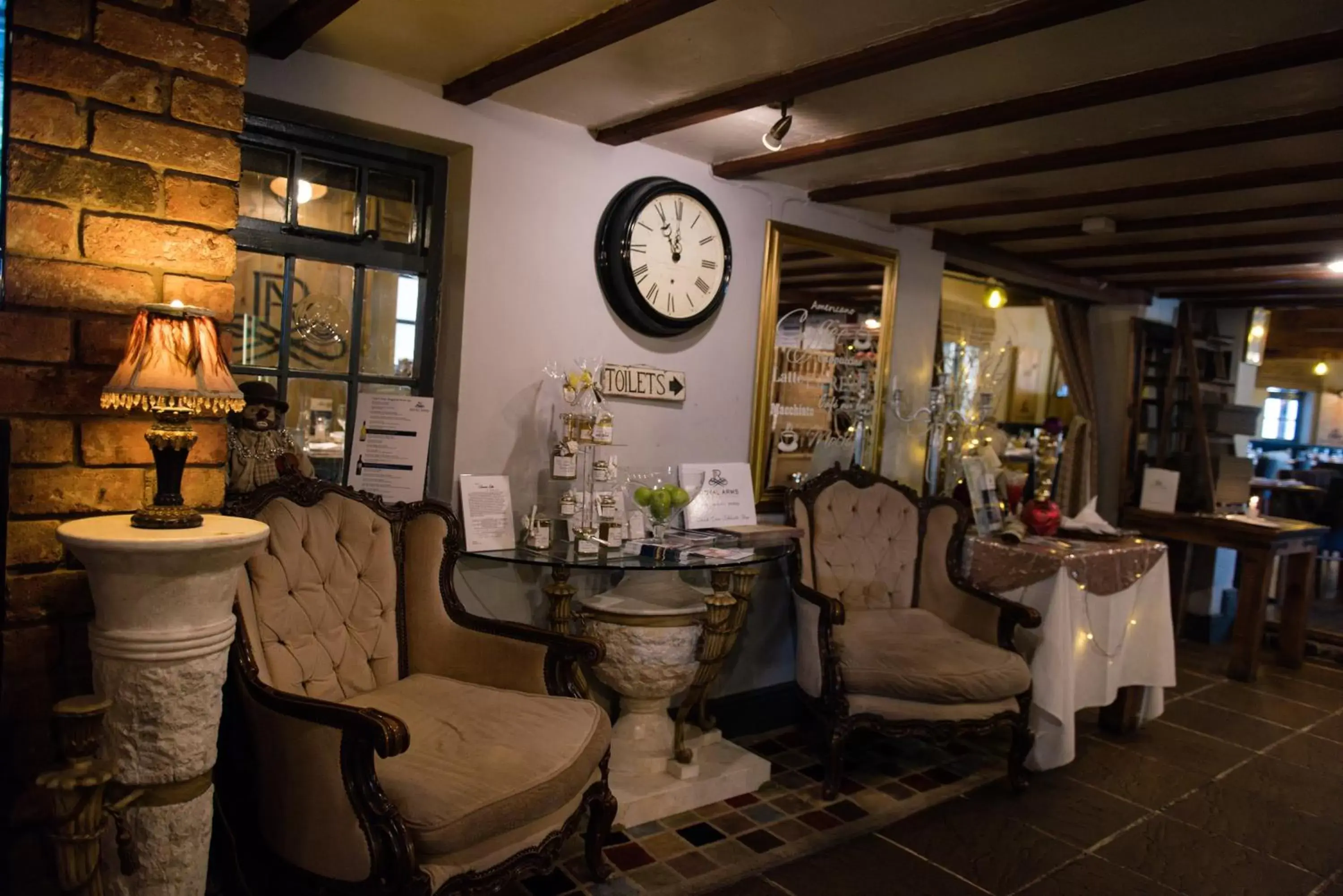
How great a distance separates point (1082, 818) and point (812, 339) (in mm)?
2110

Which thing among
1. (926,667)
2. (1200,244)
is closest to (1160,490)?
(1200,244)

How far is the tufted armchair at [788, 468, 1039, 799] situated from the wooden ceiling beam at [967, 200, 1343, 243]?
4.63 feet

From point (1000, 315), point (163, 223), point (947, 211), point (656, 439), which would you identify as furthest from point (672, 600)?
point (1000, 315)

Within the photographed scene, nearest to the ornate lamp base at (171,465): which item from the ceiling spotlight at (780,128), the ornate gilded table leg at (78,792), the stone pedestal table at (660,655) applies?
the ornate gilded table leg at (78,792)

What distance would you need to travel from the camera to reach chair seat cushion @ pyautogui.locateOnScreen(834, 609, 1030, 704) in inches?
117

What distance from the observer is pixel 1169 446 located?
5.96 m

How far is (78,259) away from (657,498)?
1794 mm

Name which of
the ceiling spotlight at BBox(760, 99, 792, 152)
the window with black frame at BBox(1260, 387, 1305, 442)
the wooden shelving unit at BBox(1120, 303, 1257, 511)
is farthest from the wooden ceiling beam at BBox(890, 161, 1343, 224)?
the window with black frame at BBox(1260, 387, 1305, 442)

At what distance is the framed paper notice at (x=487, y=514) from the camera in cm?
274

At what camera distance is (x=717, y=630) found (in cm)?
289

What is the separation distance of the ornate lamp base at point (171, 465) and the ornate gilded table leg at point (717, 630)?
1617mm

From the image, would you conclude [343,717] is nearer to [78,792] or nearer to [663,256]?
[78,792]

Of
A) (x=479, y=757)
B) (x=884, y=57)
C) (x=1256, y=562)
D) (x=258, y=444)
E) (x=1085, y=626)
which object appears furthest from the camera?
(x=1256, y=562)

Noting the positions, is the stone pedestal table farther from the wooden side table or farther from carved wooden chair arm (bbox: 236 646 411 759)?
the wooden side table
